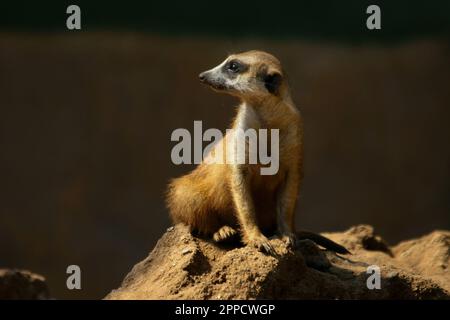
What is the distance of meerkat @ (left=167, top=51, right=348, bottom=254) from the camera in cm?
463

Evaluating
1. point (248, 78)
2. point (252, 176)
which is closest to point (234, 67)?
point (248, 78)

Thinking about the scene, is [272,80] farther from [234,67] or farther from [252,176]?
[252,176]

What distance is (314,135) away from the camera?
11312 millimetres

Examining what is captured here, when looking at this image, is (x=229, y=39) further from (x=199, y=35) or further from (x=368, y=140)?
(x=368, y=140)

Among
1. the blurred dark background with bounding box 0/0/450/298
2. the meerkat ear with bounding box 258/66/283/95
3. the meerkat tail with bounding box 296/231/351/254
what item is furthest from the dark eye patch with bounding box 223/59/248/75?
the blurred dark background with bounding box 0/0/450/298

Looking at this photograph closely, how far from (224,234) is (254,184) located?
0.36m

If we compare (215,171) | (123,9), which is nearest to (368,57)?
(123,9)

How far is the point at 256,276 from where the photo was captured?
4.13 meters

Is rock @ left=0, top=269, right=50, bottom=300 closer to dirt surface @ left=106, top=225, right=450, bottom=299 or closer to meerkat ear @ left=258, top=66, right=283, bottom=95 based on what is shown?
dirt surface @ left=106, top=225, right=450, bottom=299

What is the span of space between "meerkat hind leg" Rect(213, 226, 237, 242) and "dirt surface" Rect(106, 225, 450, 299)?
62 mm

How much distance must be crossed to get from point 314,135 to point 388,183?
4.40 ft

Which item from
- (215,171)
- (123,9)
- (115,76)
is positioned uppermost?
(123,9)

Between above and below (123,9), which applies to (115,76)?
below
